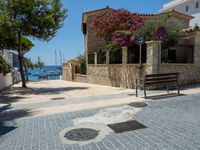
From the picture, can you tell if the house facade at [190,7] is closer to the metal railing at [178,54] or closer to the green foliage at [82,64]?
the green foliage at [82,64]

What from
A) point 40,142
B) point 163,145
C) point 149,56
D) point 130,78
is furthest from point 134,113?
point 130,78

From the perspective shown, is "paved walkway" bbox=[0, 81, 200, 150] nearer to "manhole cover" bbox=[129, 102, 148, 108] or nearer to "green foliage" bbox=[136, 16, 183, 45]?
"manhole cover" bbox=[129, 102, 148, 108]

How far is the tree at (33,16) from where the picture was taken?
14.2 meters

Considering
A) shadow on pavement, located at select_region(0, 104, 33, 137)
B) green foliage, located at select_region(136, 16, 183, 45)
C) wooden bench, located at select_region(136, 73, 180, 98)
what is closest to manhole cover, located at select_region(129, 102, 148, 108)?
wooden bench, located at select_region(136, 73, 180, 98)

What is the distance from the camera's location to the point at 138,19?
55.2 feet

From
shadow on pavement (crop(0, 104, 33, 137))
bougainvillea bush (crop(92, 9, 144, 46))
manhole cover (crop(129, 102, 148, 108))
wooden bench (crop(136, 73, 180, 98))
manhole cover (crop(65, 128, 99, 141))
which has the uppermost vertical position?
bougainvillea bush (crop(92, 9, 144, 46))

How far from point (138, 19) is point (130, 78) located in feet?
21.9

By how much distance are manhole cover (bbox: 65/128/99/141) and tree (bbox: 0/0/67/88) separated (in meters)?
11.4

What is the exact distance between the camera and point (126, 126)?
5.06m

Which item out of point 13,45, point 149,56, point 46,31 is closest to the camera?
point 149,56

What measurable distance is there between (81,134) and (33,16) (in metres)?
12.2

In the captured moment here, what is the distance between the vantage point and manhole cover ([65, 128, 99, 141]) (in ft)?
14.5

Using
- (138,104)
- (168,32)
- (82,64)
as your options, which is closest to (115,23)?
(168,32)

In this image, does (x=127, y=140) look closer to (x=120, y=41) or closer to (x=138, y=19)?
(x=120, y=41)
